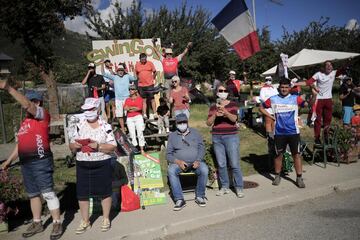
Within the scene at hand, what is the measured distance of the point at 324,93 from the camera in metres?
9.56

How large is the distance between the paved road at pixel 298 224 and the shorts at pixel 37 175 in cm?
188

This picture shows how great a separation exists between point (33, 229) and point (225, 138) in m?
3.41

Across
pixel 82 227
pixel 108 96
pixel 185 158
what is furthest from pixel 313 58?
pixel 82 227

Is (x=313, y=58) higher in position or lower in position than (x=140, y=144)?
higher

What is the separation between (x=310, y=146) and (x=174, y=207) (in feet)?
19.1

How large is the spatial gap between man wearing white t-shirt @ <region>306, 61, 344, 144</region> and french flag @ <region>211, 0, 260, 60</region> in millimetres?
1823

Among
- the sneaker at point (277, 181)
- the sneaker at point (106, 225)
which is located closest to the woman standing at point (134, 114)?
the sneaker at point (277, 181)

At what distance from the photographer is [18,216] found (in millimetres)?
5996

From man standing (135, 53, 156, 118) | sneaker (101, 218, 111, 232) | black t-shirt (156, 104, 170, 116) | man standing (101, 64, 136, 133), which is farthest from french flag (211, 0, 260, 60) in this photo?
sneaker (101, 218, 111, 232)

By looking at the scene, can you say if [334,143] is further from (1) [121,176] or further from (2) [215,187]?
(1) [121,176]

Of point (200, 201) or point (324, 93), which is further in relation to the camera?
point (324, 93)

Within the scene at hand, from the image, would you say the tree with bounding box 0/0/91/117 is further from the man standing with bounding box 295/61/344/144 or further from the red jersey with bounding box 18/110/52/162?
the red jersey with bounding box 18/110/52/162

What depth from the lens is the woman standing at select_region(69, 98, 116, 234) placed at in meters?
4.98

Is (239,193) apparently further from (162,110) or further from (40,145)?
(162,110)
